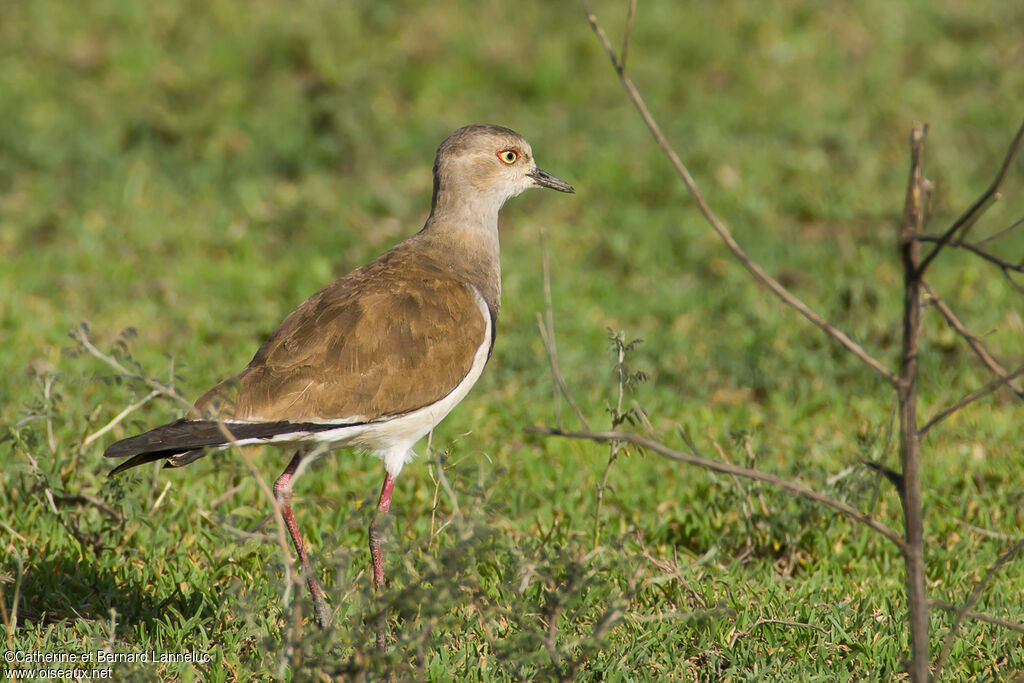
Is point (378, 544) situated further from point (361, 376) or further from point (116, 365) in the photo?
point (116, 365)

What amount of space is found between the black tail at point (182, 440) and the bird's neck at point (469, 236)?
1261 mm

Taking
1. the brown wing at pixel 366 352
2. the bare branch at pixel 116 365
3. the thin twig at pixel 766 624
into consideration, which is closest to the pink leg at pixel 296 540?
the brown wing at pixel 366 352

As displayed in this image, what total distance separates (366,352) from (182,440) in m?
0.78

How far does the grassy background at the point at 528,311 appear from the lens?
369 centimetres

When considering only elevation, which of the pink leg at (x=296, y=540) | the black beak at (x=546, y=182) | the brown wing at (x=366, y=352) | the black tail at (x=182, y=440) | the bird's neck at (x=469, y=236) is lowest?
the pink leg at (x=296, y=540)

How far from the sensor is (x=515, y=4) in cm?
1066

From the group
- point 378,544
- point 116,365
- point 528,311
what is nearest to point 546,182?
point 528,311

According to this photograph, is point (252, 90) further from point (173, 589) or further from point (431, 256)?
point (173, 589)

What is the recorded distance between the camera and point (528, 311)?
6.85m

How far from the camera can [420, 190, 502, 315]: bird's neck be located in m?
4.71

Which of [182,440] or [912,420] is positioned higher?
[912,420]

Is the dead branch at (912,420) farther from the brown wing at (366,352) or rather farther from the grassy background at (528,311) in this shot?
the brown wing at (366,352)

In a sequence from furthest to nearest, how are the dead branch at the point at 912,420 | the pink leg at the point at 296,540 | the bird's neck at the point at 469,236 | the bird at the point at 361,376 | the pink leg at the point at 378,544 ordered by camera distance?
1. the bird's neck at the point at 469,236
2. the pink leg at the point at 378,544
3. the pink leg at the point at 296,540
4. the bird at the point at 361,376
5. the dead branch at the point at 912,420

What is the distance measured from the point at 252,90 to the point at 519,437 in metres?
5.36
